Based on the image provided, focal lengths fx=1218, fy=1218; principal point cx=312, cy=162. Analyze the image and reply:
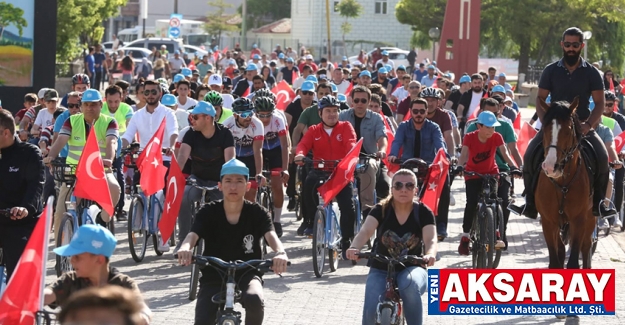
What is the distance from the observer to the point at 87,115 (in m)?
12.7

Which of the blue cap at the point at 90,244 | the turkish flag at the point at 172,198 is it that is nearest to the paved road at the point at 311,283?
the turkish flag at the point at 172,198

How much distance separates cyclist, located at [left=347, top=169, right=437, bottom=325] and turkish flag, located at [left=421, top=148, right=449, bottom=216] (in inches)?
173

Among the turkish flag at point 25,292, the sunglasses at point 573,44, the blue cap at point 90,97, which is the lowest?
Answer: the turkish flag at point 25,292

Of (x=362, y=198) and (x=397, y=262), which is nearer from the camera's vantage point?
(x=397, y=262)

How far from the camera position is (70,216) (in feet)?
38.2

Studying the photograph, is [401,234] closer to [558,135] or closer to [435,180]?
[558,135]

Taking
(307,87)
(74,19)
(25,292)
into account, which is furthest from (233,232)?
(74,19)

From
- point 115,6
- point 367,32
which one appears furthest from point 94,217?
point 367,32

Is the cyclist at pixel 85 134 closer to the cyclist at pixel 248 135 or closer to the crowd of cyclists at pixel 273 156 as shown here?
the crowd of cyclists at pixel 273 156

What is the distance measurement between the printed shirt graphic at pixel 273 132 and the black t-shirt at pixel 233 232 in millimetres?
6688

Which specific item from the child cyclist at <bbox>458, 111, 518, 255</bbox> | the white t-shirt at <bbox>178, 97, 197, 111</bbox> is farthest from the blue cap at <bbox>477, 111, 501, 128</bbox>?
the white t-shirt at <bbox>178, 97, 197, 111</bbox>

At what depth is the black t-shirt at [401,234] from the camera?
8.52 m

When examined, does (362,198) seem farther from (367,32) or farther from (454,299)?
(367,32)

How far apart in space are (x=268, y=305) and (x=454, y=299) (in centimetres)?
171
